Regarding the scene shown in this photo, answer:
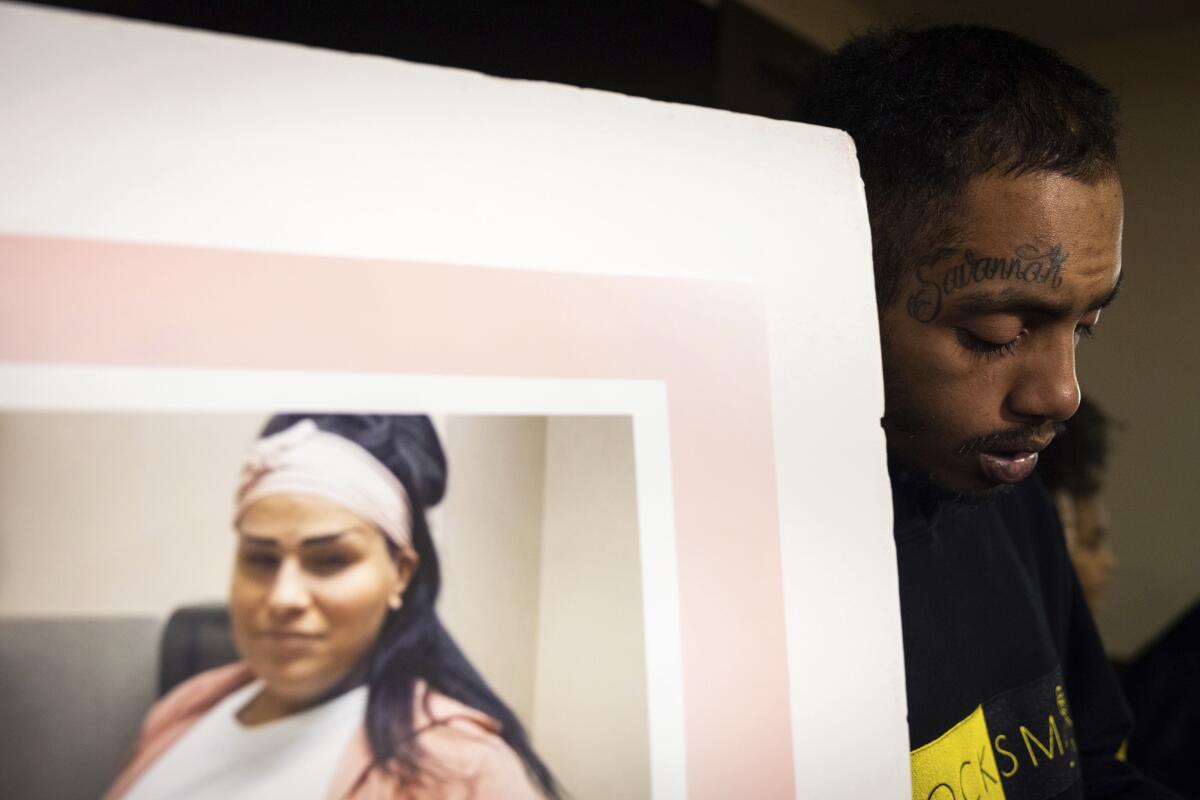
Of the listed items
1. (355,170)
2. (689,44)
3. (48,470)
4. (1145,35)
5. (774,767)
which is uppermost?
(1145,35)

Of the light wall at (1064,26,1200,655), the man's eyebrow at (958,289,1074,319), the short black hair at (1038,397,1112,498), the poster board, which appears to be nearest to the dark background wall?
the poster board

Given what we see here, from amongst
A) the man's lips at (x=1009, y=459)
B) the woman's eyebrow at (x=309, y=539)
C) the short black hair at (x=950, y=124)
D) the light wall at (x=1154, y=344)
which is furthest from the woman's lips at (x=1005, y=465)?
the light wall at (x=1154, y=344)

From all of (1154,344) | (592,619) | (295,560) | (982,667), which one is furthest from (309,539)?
(1154,344)

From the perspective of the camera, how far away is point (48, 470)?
0.29m

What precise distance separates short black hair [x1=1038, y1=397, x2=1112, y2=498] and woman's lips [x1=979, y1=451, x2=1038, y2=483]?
833mm

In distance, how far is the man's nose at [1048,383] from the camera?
1.57 ft

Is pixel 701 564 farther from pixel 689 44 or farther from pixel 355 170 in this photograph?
pixel 689 44

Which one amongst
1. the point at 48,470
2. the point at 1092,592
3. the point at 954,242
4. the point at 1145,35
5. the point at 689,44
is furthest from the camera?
the point at 1145,35

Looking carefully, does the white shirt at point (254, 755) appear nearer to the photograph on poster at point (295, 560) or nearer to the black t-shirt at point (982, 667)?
the photograph on poster at point (295, 560)

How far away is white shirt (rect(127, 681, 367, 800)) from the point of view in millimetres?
294

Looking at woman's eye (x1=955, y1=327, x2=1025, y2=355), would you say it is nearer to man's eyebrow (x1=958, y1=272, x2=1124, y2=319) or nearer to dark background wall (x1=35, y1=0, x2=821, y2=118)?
man's eyebrow (x1=958, y1=272, x2=1124, y2=319)

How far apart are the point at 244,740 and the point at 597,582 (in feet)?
0.45

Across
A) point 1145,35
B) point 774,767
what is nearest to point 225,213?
point 774,767

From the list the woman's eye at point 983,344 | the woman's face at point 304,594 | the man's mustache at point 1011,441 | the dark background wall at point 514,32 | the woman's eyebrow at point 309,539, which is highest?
the dark background wall at point 514,32
